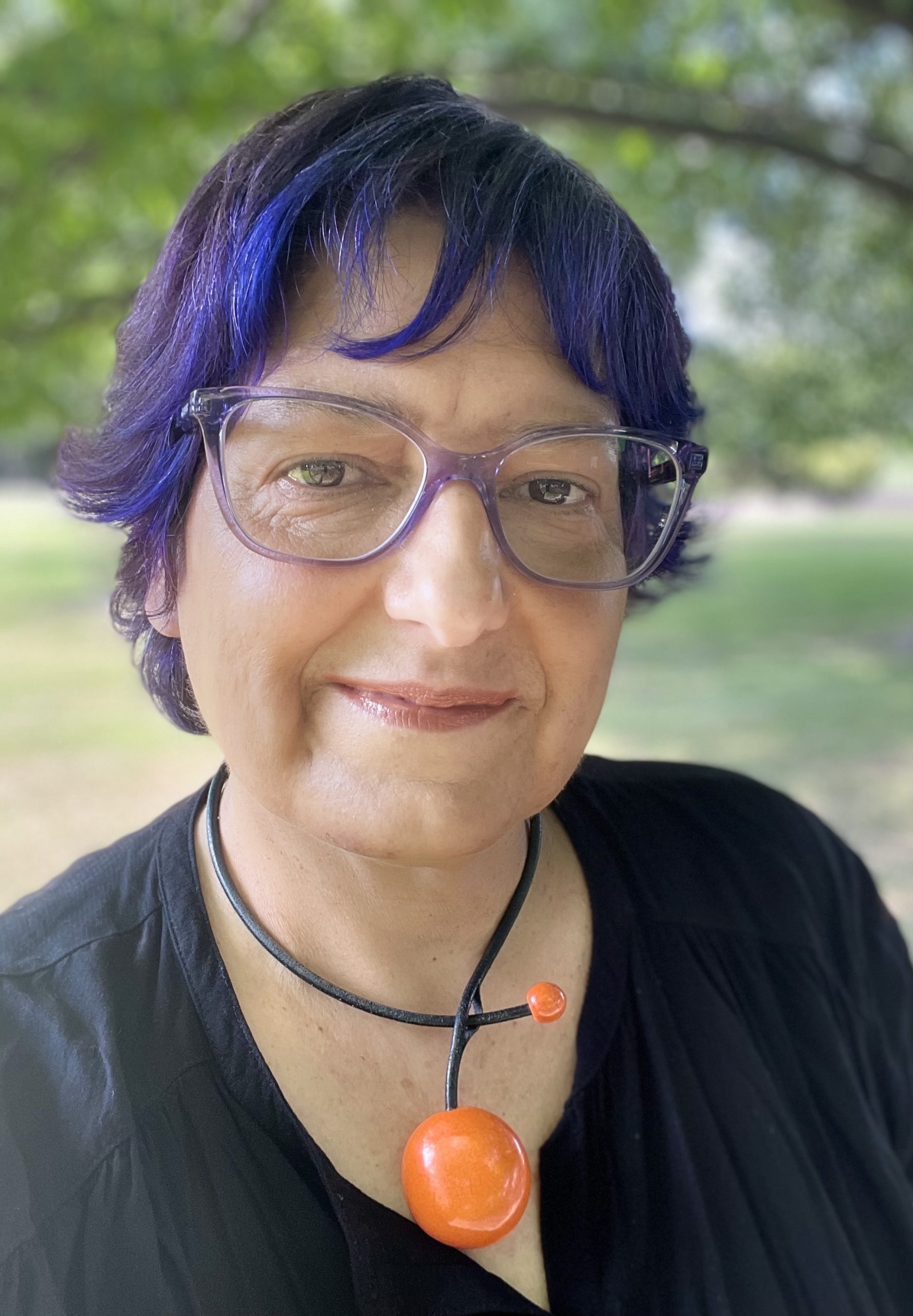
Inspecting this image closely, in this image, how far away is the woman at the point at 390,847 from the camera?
0.89m

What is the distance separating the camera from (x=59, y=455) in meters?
1.31

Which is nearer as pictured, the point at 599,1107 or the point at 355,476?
the point at 355,476

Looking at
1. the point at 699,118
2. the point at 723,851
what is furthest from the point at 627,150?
the point at 723,851

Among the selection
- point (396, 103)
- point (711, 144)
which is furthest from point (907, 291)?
point (396, 103)

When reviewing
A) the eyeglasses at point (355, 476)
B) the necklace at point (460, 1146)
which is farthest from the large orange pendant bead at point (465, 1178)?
the eyeglasses at point (355, 476)

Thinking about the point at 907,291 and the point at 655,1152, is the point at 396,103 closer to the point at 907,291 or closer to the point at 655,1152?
the point at 655,1152

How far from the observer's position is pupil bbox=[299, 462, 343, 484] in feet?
2.98

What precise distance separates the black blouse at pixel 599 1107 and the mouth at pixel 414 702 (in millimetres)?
303

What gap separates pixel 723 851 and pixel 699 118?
11.6 feet

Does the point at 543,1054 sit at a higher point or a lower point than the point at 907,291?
lower

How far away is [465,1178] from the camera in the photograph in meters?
0.93

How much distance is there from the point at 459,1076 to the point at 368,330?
0.72 meters

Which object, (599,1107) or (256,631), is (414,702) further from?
(599,1107)

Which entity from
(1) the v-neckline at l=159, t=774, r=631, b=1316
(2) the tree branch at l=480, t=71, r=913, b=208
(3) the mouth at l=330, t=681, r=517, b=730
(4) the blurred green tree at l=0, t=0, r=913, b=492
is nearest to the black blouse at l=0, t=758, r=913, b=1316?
(1) the v-neckline at l=159, t=774, r=631, b=1316
